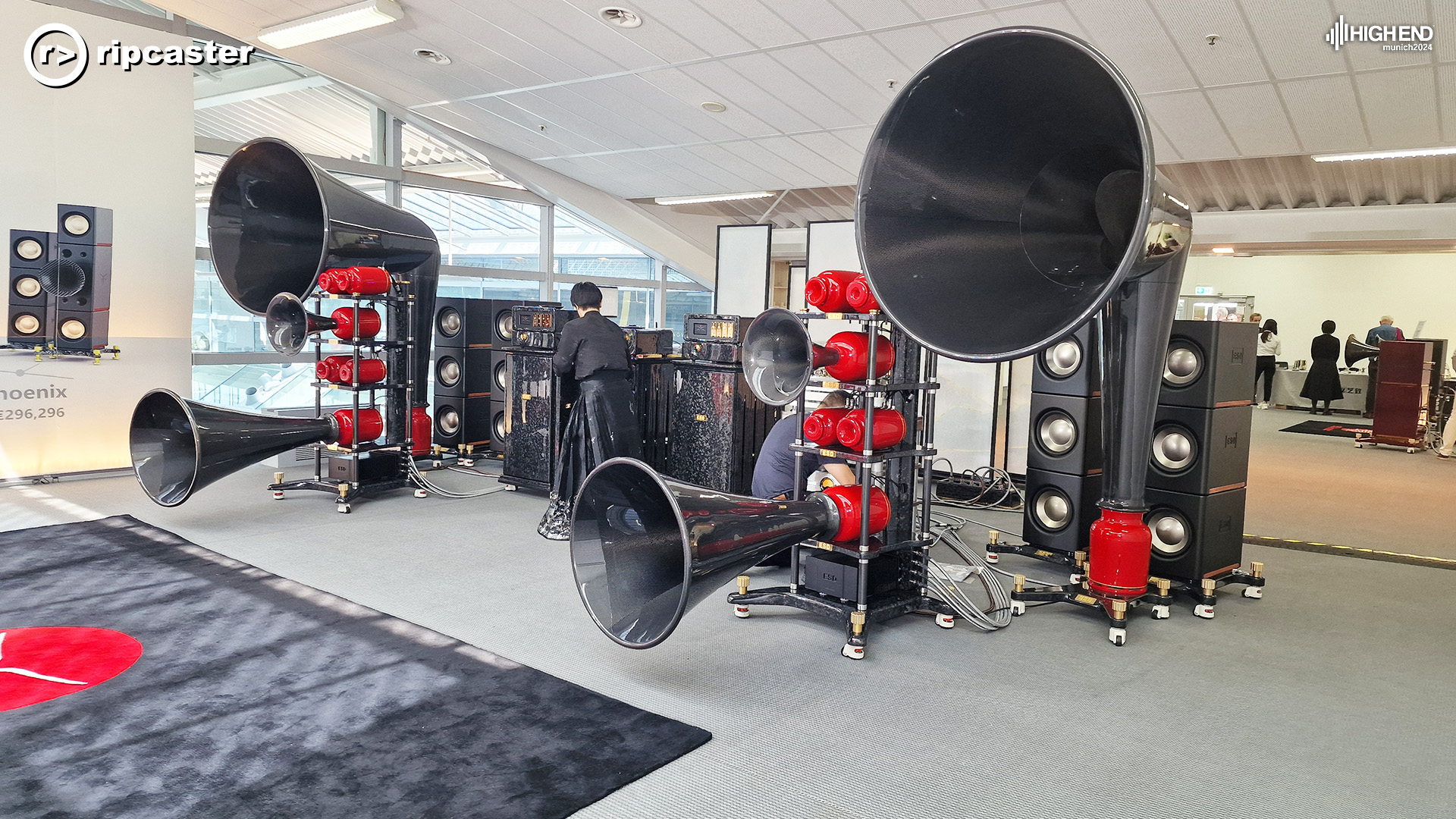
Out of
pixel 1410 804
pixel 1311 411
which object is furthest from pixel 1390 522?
pixel 1311 411

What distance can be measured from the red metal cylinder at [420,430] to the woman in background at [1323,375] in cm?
1295

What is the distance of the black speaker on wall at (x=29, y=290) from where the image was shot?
19.3 ft

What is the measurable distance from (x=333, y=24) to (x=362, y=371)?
278cm

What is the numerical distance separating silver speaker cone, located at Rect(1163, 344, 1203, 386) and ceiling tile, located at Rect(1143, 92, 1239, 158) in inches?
126

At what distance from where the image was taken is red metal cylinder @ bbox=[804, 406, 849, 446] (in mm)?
3422

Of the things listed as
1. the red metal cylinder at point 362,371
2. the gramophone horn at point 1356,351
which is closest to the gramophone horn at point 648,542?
the red metal cylinder at point 362,371

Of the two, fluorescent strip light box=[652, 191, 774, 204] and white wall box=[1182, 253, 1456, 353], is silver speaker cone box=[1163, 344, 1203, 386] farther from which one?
white wall box=[1182, 253, 1456, 353]

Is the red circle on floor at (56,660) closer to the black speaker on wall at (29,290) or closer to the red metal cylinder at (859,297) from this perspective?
the red metal cylinder at (859,297)

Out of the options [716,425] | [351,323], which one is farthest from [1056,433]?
[351,323]

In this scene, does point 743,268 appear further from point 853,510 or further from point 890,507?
point 853,510

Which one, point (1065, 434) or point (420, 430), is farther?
point (420, 430)

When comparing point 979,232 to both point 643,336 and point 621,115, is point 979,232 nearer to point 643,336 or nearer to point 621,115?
point 643,336

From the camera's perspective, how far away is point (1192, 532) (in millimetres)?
3912

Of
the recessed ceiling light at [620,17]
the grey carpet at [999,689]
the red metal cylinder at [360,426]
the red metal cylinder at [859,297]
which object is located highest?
the recessed ceiling light at [620,17]
